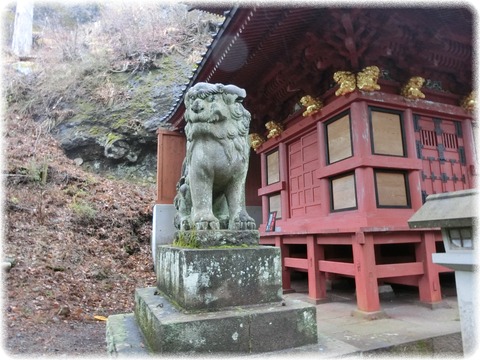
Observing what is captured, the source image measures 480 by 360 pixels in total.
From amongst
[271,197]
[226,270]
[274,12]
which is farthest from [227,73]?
[226,270]

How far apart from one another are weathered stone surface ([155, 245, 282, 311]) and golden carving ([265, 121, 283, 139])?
419 cm

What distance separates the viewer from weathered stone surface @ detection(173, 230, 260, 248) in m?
2.48

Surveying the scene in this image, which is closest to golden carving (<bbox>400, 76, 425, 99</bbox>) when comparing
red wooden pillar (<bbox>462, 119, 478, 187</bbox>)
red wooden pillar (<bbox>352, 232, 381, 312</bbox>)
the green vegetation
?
red wooden pillar (<bbox>462, 119, 478, 187</bbox>)

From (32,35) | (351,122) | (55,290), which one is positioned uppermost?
(32,35)

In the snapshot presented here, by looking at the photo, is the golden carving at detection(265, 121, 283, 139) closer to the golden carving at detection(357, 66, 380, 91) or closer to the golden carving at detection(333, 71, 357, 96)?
the golden carving at detection(333, 71, 357, 96)

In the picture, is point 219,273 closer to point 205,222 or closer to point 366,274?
point 205,222

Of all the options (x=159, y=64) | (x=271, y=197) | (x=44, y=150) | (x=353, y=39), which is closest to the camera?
(x=353, y=39)

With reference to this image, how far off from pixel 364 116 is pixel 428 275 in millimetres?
2296

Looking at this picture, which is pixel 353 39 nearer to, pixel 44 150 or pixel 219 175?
pixel 219 175

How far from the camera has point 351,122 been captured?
4.62m

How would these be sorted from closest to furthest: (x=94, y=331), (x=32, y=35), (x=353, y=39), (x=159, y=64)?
1. (x=353, y=39)
2. (x=94, y=331)
3. (x=159, y=64)
4. (x=32, y=35)

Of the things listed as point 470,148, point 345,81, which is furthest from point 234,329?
point 470,148

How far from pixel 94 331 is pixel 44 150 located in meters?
8.89

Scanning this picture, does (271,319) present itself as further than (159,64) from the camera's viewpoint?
No
